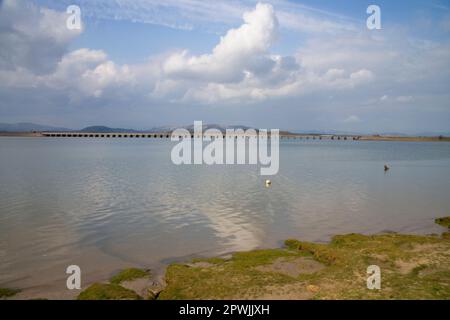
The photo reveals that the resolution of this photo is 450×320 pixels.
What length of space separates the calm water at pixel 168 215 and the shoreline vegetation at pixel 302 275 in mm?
1905

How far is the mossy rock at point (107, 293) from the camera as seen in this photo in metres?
13.1

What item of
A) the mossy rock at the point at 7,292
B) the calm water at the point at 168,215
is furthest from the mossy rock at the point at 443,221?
the mossy rock at the point at 7,292

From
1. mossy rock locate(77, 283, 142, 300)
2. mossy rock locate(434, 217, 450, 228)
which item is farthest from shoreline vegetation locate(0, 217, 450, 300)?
mossy rock locate(434, 217, 450, 228)

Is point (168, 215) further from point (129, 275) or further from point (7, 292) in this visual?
point (7, 292)

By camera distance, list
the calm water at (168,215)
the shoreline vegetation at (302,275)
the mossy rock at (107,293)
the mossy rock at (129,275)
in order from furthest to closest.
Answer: the calm water at (168,215)
the mossy rock at (129,275)
the mossy rock at (107,293)
the shoreline vegetation at (302,275)

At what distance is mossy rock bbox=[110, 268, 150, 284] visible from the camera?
50.3 ft

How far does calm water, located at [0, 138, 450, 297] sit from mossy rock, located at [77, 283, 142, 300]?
1287 millimetres

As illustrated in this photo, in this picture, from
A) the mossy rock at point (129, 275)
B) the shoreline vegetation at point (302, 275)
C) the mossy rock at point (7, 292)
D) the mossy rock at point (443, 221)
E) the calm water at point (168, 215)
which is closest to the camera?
the shoreline vegetation at point (302, 275)

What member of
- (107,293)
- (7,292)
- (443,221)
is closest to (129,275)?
(107,293)

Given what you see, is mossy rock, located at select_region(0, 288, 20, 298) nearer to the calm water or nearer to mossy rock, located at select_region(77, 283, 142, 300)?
the calm water

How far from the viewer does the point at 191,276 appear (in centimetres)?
1504

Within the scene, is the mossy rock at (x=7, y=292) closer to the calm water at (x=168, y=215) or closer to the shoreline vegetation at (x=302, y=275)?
the shoreline vegetation at (x=302, y=275)
